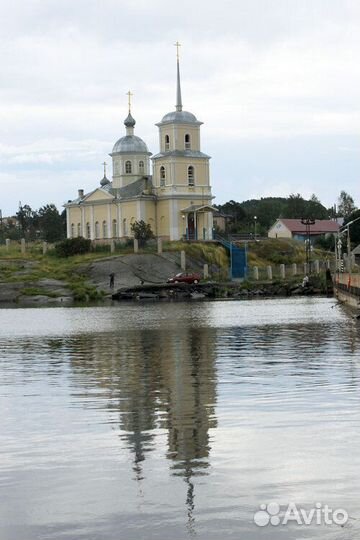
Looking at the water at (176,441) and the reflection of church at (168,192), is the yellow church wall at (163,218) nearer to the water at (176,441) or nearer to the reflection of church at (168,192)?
the reflection of church at (168,192)

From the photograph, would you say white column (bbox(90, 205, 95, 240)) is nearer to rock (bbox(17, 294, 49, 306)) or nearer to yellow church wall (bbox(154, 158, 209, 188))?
yellow church wall (bbox(154, 158, 209, 188))

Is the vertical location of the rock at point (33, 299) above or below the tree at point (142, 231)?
below

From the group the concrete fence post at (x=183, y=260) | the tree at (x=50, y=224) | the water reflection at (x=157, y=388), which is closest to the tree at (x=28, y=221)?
the tree at (x=50, y=224)

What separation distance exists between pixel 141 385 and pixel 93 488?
10111mm

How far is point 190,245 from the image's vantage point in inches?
4065

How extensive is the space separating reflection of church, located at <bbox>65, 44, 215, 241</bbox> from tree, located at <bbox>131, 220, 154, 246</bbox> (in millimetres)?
2528

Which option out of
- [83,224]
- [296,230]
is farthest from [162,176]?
[296,230]

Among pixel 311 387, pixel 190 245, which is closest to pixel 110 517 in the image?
pixel 311 387

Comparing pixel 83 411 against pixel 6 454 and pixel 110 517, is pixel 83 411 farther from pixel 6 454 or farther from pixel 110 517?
A: pixel 110 517

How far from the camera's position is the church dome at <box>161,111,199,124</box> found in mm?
107912

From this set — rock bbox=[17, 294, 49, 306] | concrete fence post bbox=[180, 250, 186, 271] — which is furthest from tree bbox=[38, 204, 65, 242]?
rock bbox=[17, 294, 49, 306]

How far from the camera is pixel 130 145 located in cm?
11481

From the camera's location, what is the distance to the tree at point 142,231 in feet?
339

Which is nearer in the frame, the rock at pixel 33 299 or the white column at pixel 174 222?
the rock at pixel 33 299
